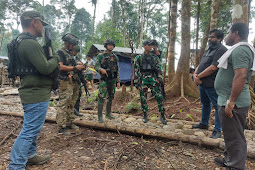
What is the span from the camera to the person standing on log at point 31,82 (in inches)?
77.6

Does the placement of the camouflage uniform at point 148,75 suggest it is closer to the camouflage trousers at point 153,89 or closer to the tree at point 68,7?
the camouflage trousers at point 153,89

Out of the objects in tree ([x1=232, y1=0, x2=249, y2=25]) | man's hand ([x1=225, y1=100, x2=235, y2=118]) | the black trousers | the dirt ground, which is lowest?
the dirt ground

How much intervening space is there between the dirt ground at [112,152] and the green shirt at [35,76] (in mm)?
1038

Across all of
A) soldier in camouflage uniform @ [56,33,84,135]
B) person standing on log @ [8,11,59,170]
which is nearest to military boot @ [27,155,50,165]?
person standing on log @ [8,11,59,170]

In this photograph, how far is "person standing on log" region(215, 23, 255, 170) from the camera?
203cm

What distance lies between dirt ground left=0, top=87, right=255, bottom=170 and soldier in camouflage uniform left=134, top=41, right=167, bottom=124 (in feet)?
3.83

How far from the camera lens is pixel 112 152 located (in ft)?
9.06

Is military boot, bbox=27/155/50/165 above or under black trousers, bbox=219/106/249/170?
under

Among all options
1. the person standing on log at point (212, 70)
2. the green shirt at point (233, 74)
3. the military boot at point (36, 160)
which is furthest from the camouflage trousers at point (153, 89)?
the military boot at point (36, 160)

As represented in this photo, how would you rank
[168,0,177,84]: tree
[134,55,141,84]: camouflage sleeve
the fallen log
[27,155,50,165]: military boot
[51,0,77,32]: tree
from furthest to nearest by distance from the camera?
[51,0,77,32]: tree
[168,0,177,84]: tree
[134,55,141,84]: camouflage sleeve
the fallen log
[27,155,50,165]: military boot

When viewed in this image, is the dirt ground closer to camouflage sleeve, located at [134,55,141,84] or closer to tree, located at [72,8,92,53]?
camouflage sleeve, located at [134,55,141,84]

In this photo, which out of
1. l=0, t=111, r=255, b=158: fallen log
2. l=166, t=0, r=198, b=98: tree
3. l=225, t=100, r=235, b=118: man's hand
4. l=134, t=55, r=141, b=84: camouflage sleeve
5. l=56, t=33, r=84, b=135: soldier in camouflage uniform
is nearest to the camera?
l=225, t=100, r=235, b=118: man's hand

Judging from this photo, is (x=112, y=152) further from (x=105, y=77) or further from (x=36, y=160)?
(x=105, y=77)

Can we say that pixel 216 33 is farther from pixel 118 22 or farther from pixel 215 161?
pixel 118 22
